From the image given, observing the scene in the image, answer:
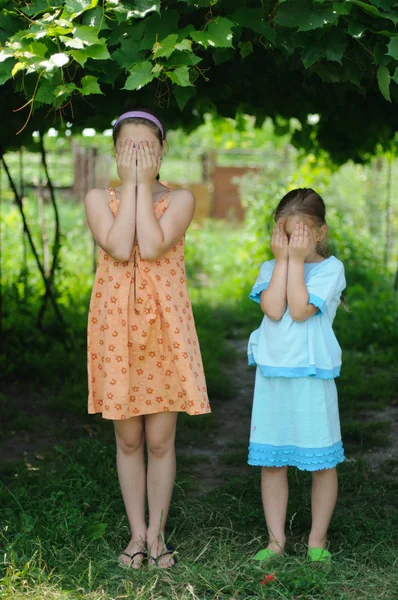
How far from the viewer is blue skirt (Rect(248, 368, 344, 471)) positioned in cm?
318

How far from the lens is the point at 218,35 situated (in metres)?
2.94

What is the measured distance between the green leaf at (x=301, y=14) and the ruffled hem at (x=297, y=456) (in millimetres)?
1566

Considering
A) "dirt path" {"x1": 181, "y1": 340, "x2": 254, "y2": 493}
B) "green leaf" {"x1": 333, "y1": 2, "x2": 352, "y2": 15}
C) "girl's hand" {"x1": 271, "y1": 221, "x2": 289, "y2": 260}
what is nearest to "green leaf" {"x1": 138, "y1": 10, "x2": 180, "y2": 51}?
"green leaf" {"x1": 333, "y1": 2, "x2": 352, "y2": 15}

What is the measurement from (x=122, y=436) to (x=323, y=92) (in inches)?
101

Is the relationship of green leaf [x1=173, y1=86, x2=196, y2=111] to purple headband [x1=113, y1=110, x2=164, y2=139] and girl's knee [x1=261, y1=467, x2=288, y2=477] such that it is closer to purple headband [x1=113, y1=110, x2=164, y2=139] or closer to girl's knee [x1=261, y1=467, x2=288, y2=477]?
purple headband [x1=113, y1=110, x2=164, y2=139]

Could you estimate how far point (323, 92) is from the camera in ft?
16.0

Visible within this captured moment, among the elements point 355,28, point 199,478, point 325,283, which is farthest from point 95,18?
A: point 199,478

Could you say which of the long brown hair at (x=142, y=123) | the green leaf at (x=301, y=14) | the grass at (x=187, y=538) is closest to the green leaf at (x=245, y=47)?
the green leaf at (x=301, y=14)

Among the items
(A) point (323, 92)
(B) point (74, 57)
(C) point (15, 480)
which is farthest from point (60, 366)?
(B) point (74, 57)

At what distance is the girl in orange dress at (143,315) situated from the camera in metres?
3.14

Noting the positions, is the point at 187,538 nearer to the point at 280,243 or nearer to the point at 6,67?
the point at 280,243

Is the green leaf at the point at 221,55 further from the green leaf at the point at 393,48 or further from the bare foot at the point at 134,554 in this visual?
the bare foot at the point at 134,554

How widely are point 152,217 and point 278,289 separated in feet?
1.83

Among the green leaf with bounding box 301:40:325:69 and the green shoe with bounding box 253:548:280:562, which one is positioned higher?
the green leaf with bounding box 301:40:325:69
